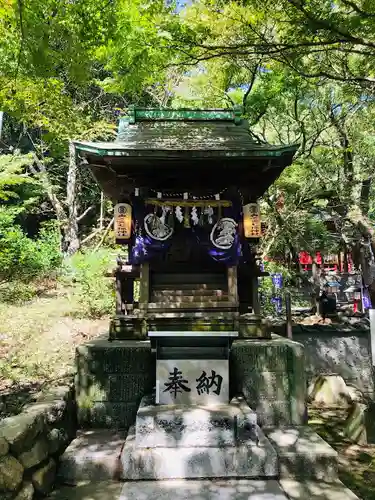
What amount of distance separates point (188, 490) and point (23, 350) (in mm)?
7270

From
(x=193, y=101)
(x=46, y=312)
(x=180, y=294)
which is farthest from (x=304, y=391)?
(x=193, y=101)

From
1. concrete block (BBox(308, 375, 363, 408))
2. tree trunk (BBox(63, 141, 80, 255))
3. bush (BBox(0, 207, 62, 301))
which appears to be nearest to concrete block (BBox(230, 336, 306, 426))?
concrete block (BBox(308, 375, 363, 408))

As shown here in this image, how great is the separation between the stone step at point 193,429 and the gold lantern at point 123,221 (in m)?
3.22

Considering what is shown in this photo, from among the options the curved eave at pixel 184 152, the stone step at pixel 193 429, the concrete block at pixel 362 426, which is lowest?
the concrete block at pixel 362 426

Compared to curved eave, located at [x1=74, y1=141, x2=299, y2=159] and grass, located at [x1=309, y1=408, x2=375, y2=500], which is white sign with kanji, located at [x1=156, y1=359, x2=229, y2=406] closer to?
grass, located at [x1=309, y1=408, x2=375, y2=500]

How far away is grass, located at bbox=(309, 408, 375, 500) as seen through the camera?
551 cm

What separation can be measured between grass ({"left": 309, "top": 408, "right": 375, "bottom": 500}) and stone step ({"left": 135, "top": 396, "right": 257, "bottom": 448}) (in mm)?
1741

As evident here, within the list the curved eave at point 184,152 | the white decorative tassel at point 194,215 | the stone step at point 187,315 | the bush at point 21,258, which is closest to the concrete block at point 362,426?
the stone step at point 187,315

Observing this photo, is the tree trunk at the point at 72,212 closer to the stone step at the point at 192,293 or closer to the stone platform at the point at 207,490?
the stone step at the point at 192,293

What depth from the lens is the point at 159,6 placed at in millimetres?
8281

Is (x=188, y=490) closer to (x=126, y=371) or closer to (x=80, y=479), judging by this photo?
(x=80, y=479)

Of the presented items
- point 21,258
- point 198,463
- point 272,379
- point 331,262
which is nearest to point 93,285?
point 21,258

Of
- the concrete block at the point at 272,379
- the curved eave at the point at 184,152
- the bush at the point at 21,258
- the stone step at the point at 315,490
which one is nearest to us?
the stone step at the point at 315,490

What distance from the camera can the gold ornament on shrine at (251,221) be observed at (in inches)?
289
